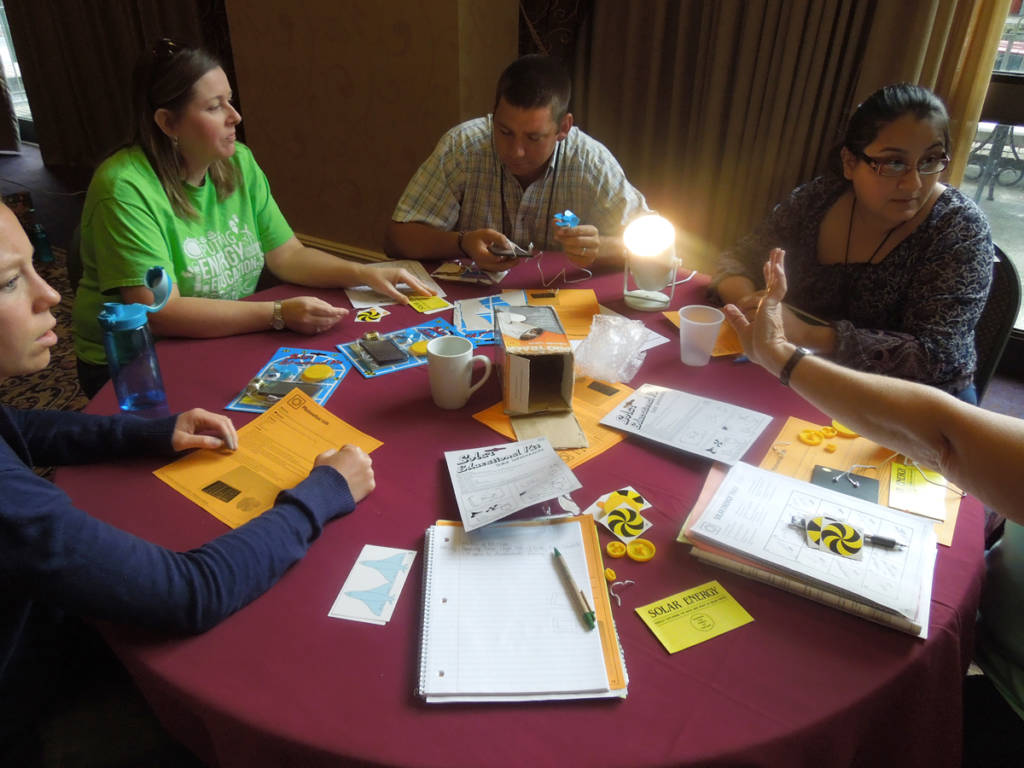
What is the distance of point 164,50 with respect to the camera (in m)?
1.69

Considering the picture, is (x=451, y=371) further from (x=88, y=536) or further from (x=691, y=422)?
(x=88, y=536)

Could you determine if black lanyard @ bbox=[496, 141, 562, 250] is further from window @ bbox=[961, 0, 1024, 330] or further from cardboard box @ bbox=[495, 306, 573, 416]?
window @ bbox=[961, 0, 1024, 330]

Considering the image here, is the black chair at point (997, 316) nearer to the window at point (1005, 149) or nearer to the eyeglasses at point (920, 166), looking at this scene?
the eyeglasses at point (920, 166)

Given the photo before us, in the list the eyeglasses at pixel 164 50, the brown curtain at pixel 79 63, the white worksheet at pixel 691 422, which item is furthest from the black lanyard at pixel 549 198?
the brown curtain at pixel 79 63

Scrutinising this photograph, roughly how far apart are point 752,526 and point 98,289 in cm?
164

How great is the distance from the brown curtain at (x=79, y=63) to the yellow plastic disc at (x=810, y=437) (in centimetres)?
497

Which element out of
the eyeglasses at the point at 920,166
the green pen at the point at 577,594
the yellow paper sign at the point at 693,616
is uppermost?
the eyeglasses at the point at 920,166

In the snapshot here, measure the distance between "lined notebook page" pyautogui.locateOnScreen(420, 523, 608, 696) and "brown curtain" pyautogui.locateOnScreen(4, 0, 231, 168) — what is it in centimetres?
494

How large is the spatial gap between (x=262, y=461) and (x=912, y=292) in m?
1.47

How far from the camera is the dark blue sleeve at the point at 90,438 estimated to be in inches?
43.2

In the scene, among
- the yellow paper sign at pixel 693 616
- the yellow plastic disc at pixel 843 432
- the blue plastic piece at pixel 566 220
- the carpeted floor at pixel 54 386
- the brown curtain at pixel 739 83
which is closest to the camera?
the yellow paper sign at pixel 693 616

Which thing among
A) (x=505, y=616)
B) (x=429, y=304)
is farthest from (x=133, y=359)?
(x=505, y=616)

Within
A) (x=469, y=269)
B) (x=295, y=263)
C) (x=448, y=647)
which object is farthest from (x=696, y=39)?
(x=448, y=647)

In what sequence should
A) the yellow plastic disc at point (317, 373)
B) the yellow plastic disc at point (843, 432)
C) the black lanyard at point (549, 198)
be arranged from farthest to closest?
the black lanyard at point (549, 198) < the yellow plastic disc at point (317, 373) < the yellow plastic disc at point (843, 432)
